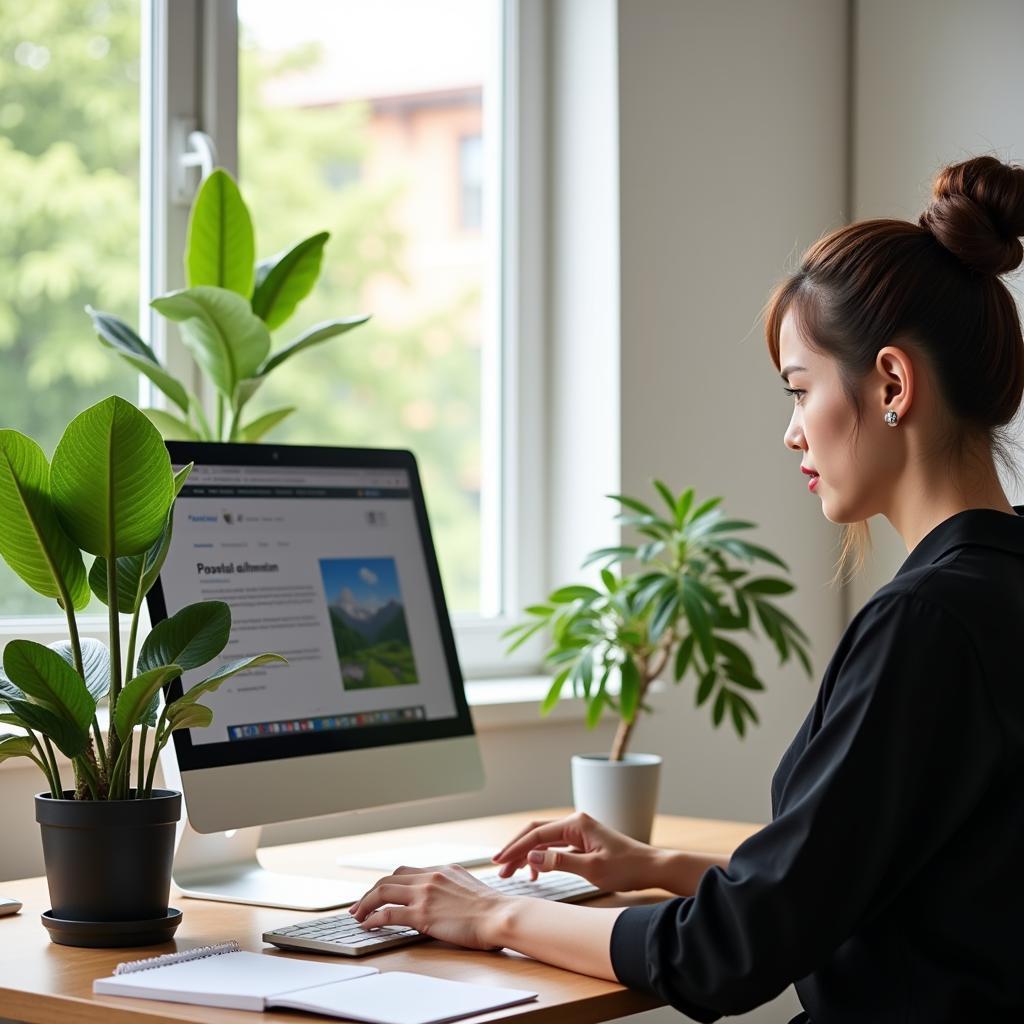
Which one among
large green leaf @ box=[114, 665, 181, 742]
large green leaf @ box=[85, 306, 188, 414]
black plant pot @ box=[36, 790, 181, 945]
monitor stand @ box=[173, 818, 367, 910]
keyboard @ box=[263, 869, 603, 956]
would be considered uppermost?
large green leaf @ box=[85, 306, 188, 414]

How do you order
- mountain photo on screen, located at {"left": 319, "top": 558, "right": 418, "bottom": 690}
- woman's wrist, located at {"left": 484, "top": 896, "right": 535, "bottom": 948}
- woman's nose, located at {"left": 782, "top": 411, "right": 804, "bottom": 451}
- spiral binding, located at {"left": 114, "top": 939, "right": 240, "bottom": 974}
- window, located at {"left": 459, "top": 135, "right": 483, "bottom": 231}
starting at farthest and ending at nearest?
window, located at {"left": 459, "top": 135, "right": 483, "bottom": 231} → mountain photo on screen, located at {"left": 319, "top": 558, "right": 418, "bottom": 690} → woman's nose, located at {"left": 782, "top": 411, "right": 804, "bottom": 451} → woman's wrist, located at {"left": 484, "top": 896, "right": 535, "bottom": 948} → spiral binding, located at {"left": 114, "top": 939, "right": 240, "bottom": 974}

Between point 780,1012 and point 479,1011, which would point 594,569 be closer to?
point 780,1012

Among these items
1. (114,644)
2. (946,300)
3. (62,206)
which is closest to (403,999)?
(114,644)

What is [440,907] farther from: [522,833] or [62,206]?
[62,206]

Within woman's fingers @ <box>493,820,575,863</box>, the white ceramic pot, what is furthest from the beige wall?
woman's fingers @ <box>493,820,575,863</box>

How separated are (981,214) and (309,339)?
3.03 feet

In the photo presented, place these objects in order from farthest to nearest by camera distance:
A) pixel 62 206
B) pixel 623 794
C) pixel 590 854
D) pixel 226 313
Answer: pixel 62 206 → pixel 623 794 → pixel 226 313 → pixel 590 854

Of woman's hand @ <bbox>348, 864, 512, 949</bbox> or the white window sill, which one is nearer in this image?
woman's hand @ <bbox>348, 864, 512, 949</bbox>

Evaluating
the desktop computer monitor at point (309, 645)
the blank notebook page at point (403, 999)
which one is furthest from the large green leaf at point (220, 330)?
the blank notebook page at point (403, 999)

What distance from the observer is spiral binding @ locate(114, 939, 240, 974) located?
1237 millimetres

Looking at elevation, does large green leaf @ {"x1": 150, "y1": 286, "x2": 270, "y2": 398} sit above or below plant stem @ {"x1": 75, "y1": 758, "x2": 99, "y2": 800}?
above

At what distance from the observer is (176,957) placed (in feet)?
4.20

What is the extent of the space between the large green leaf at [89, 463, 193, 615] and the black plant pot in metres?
0.20

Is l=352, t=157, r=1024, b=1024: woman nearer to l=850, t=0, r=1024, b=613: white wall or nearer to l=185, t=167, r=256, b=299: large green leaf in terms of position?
l=185, t=167, r=256, b=299: large green leaf
